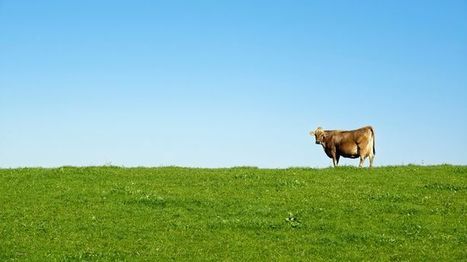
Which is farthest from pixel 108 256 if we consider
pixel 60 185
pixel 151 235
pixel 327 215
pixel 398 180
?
pixel 398 180

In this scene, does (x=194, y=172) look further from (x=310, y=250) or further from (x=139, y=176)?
(x=310, y=250)

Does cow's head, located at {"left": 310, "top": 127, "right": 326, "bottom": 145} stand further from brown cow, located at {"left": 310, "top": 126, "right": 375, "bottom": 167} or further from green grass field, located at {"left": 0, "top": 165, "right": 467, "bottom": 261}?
green grass field, located at {"left": 0, "top": 165, "right": 467, "bottom": 261}

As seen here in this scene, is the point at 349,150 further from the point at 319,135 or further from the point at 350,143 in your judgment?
the point at 319,135

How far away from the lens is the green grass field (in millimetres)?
19906

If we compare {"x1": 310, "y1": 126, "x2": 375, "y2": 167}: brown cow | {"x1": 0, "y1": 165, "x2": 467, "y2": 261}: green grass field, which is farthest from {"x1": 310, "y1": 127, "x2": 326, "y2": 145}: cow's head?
{"x1": 0, "y1": 165, "x2": 467, "y2": 261}: green grass field

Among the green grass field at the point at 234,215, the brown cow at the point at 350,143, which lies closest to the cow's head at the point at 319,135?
the brown cow at the point at 350,143

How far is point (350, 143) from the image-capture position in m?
36.5

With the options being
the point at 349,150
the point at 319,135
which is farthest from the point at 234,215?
the point at 319,135

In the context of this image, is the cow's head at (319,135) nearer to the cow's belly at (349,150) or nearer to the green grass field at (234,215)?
the cow's belly at (349,150)

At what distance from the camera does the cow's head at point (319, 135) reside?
3844cm

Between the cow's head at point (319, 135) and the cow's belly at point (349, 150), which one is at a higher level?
the cow's head at point (319, 135)

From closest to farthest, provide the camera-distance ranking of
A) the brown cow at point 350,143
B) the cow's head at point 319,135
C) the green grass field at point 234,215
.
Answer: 1. the green grass field at point 234,215
2. the brown cow at point 350,143
3. the cow's head at point 319,135

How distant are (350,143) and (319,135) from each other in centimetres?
267

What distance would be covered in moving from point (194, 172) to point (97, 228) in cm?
1060
